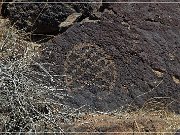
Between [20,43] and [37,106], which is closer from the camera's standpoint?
[37,106]

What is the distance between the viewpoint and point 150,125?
3.40m

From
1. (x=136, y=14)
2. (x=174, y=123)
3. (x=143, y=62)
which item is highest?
(x=136, y=14)

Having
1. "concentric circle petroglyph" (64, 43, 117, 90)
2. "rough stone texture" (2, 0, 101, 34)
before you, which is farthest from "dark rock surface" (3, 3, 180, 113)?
"rough stone texture" (2, 0, 101, 34)

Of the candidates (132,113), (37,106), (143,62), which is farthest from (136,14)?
(37,106)

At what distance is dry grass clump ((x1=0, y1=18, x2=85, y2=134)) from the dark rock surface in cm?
12

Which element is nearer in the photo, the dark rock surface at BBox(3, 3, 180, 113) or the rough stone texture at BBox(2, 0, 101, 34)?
the dark rock surface at BBox(3, 3, 180, 113)

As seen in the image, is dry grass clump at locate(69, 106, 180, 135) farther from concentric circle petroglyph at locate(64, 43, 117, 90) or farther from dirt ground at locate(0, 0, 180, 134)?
concentric circle petroglyph at locate(64, 43, 117, 90)

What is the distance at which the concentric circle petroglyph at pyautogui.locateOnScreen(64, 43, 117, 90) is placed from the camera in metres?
3.66

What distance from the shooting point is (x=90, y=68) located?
3678mm

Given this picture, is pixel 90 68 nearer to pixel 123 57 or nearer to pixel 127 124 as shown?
pixel 123 57

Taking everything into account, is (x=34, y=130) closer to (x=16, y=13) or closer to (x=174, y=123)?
→ (x=174, y=123)

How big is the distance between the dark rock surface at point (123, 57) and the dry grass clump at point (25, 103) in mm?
120

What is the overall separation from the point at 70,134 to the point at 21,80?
0.50m

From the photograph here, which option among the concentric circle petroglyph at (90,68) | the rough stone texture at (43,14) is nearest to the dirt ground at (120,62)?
the concentric circle petroglyph at (90,68)
